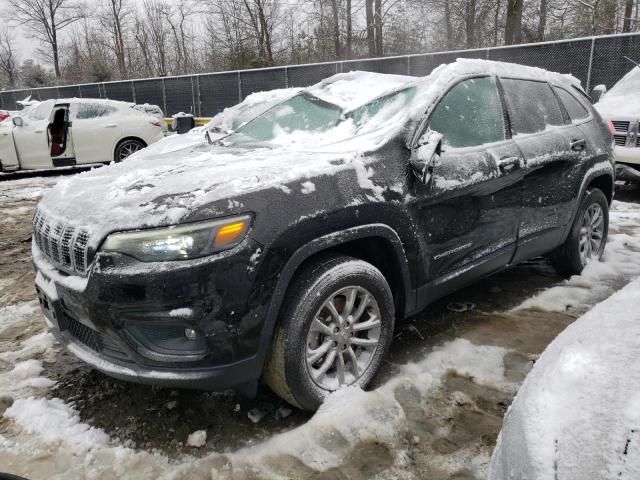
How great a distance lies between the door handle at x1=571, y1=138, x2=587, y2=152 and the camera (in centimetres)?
378

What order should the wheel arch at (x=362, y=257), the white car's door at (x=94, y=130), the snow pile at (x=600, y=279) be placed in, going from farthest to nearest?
1. the white car's door at (x=94, y=130)
2. the snow pile at (x=600, y=279)
3. the wheel arch at (x=362, y=257)

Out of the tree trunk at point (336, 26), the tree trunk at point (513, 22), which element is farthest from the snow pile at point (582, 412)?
the tree trunk at point (336, 26)

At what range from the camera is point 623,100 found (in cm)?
761

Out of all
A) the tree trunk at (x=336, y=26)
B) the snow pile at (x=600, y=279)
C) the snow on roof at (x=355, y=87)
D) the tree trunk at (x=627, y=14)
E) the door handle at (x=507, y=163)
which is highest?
the tree trunk at (x=336, y=26)

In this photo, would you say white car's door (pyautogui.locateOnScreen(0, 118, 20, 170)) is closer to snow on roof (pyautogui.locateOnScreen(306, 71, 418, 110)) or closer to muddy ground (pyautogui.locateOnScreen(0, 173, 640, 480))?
muddy ground (pyautogui.locateOnScreen(0, 173, 640, 480))

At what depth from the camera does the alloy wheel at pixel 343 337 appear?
7.80 feet

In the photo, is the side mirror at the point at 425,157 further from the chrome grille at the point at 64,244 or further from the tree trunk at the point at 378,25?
the tree trunk at the point at 378,25

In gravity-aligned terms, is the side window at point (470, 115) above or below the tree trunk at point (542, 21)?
below

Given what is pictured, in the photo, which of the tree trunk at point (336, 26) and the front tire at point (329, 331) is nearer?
the front tire at point (329, 331)

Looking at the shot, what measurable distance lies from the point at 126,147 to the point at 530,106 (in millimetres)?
9146

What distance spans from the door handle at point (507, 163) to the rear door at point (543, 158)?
0.14 m

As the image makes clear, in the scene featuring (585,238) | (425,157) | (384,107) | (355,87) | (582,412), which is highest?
(355,87)

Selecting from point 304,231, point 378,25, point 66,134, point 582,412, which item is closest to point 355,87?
point 304,231

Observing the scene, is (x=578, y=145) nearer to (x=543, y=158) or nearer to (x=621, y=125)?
(x=543, y=158)
